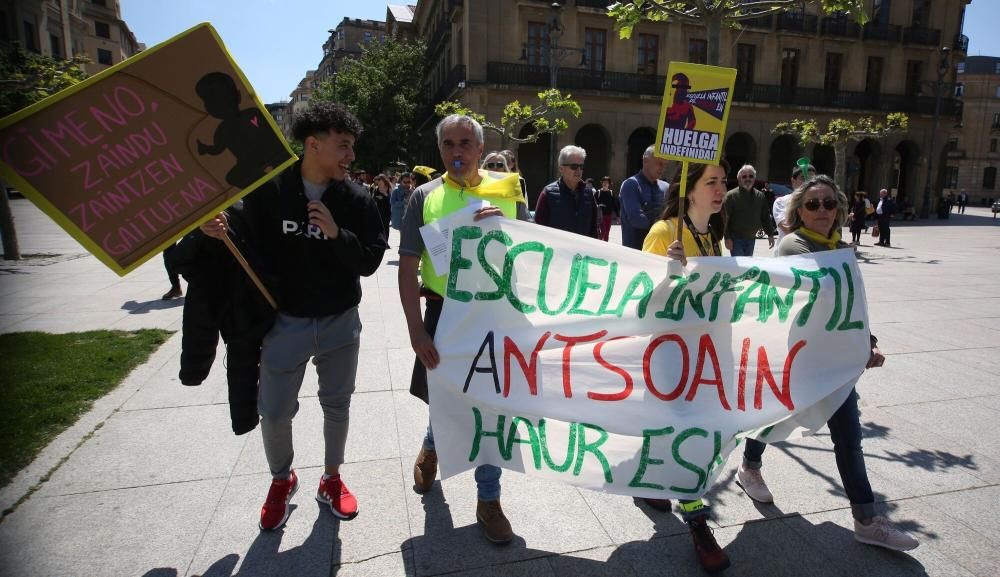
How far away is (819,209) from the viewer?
2891 millimetres

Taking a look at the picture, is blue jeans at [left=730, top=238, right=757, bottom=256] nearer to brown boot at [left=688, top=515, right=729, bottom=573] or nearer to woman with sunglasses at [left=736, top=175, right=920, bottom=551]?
woman with sunglasses at [left=736, top=175, right=920, bottom=551]

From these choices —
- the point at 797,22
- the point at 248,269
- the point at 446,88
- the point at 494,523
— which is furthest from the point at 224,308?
the point at 797,22

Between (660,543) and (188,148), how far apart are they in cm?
276

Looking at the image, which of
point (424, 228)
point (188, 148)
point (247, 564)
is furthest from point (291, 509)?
point (188, 148)

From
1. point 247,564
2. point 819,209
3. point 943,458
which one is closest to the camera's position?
point 247,564

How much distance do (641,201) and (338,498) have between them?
140 inches

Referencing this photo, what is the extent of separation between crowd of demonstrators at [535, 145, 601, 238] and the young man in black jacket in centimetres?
230

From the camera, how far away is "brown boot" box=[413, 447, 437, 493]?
3.12 meters

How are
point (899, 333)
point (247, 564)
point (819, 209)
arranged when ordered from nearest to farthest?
point (247, 564) < point (819, 209) < point (899, 333)

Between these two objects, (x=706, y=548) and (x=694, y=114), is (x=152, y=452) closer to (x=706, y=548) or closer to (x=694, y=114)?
(x=706, y=548)

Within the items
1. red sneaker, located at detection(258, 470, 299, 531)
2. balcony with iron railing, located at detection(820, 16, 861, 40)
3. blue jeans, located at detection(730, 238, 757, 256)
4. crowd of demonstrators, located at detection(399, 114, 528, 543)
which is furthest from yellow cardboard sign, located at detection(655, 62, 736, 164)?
balcony with iron railing, located at detection(820, 16, 861, 40)

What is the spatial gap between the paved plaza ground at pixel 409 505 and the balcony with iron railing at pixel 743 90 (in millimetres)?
25253

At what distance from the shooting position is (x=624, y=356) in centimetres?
262

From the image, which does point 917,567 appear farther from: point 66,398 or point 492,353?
point 66,398
